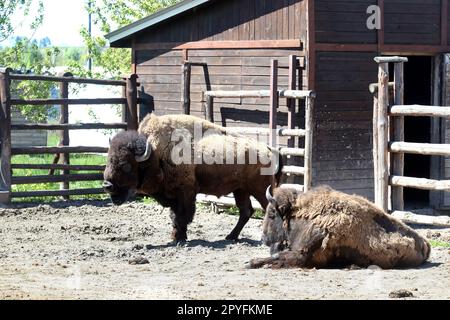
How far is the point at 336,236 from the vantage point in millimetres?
9445

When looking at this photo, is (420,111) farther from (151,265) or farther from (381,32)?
(151,265)

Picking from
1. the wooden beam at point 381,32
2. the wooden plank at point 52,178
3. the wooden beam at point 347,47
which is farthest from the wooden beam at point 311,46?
the wooden plank at point 52,178

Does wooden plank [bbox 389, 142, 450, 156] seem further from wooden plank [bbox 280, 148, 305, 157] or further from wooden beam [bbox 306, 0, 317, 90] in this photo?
wooden beam [bbox 306, 0, 317, 90]

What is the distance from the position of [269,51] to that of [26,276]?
709 centimetres

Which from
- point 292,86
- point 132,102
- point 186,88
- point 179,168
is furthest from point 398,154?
point 132,102

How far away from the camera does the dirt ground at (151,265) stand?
823 cm

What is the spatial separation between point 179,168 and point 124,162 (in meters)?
0.75

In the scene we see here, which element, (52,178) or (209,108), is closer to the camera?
(209,108)

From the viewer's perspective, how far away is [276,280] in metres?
8.84

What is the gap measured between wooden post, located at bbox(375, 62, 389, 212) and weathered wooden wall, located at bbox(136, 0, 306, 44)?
7.78 ft

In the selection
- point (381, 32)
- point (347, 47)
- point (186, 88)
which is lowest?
point (186, 88)

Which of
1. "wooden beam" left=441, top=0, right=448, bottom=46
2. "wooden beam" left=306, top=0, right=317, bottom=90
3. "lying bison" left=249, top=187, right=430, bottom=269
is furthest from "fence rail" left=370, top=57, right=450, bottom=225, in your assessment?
"wooden beam" left=441, top=0, right=448, bottom=46

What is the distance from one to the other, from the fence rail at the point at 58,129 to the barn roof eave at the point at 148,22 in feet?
3.01

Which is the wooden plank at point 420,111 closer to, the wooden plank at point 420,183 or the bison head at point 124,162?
the wooden plank at point 420,183
